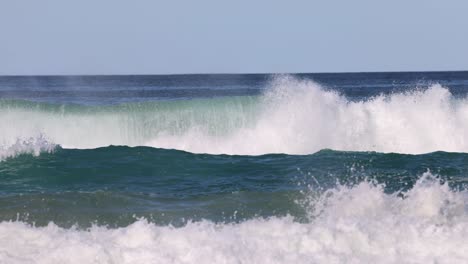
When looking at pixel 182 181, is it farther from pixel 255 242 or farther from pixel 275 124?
pixel 275 124

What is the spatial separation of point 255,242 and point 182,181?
472cm

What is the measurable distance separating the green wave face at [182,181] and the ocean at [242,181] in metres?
0.04

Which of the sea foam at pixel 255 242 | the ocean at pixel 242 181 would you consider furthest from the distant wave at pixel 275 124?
the sea foam at pixel 255 242

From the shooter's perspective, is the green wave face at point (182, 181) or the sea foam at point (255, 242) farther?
the green wave face at point (182, 181)

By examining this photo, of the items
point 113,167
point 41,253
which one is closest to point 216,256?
point 41,253

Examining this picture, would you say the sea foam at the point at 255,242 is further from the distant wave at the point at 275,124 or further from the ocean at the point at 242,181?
the distant wave at the point at 275,124

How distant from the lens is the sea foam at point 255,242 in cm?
789

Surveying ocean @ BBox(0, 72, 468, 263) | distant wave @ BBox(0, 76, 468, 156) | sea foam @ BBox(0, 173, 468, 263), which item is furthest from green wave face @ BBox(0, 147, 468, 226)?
distant wave @ BBox(0, 76, 468, 156)

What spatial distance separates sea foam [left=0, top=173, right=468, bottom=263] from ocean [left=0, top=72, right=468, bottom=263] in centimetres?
2

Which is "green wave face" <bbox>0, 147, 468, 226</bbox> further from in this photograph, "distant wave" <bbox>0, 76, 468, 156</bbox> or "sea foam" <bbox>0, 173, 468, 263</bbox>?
"distant wave" <bbox>0, 76, 468, 156</bbox>

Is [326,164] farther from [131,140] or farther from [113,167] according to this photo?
[131,140]

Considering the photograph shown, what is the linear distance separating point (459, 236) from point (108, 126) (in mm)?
13940

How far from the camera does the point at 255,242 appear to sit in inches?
327

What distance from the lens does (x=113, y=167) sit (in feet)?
46.1
